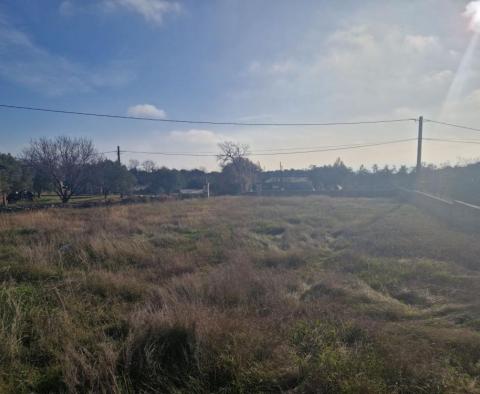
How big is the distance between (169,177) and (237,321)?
193ft

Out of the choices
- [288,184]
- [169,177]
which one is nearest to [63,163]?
[169,177]

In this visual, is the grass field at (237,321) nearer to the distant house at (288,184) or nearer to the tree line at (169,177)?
the tree line at (169,177)

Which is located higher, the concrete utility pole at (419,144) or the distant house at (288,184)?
the concrete utility pole at (419,144)

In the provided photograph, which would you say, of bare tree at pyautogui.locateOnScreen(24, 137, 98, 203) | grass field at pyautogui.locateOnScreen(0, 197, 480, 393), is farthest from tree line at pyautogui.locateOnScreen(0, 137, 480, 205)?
grass field at pyautogui.locateOnScreen(0, 197, 480, 393)

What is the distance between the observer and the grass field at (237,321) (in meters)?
2.60

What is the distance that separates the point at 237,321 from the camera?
3354mm

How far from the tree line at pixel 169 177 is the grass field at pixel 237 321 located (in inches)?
826

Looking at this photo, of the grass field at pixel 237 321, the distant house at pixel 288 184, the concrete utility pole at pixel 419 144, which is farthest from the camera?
the distant house at pixel 288 184

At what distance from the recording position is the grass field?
2.60 meters

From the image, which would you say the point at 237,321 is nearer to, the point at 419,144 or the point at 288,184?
the point at 419,144

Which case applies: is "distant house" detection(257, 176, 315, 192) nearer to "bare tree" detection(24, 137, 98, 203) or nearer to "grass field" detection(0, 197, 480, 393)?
"bare tree" detection(24, 137, 98, 203)

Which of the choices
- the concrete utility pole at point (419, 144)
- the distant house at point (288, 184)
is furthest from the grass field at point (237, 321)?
the distant house at point (288, 184)

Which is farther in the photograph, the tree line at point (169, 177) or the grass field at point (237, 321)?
the tree line at point (169, 177)

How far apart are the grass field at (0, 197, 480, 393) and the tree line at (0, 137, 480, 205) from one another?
2099 centimetres
